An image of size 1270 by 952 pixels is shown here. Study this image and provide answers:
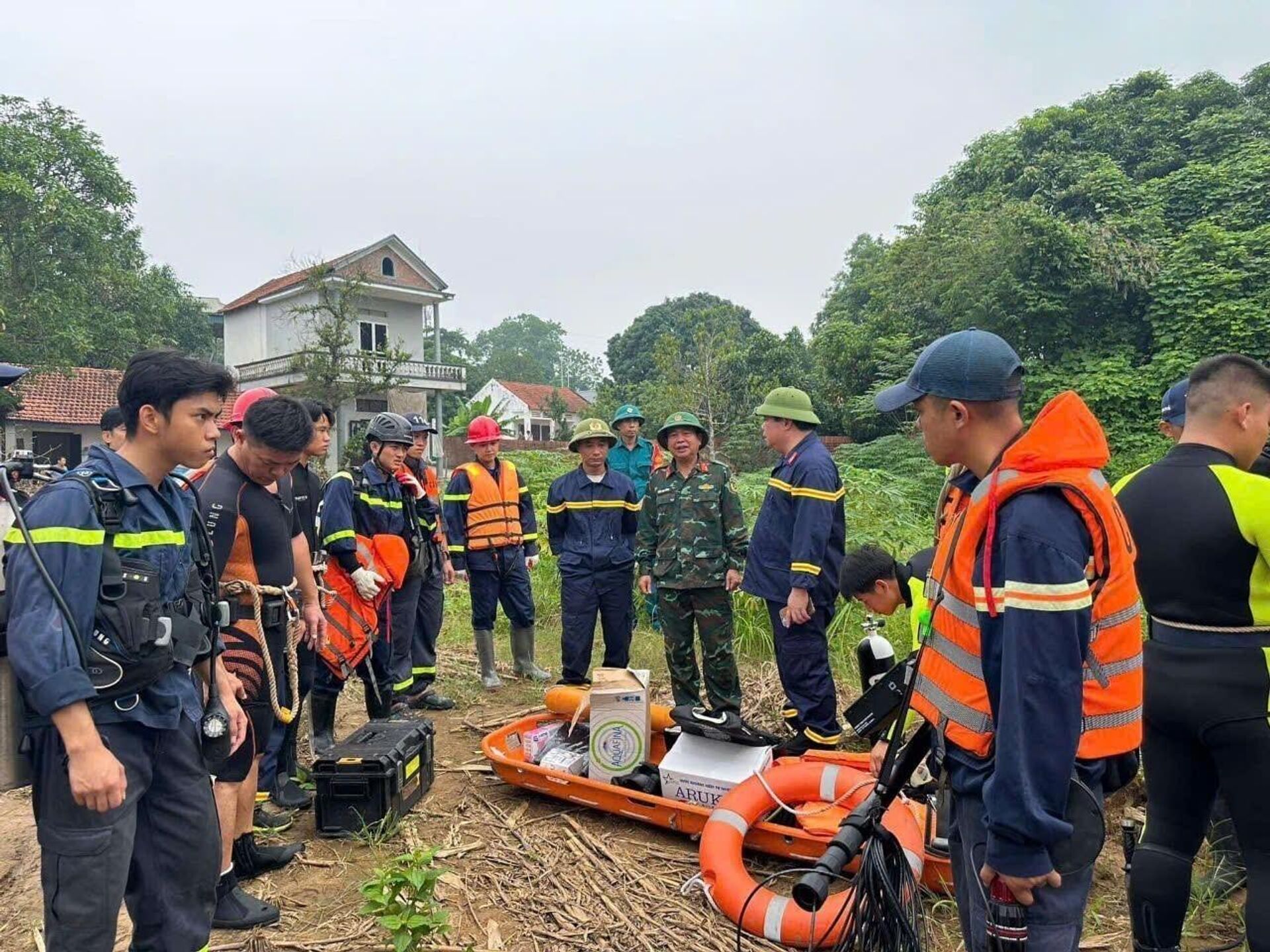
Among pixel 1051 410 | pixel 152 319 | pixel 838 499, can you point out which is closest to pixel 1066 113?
pixel 838 499

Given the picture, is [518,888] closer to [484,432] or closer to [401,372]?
[484,432]

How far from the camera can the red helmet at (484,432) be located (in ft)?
21.4

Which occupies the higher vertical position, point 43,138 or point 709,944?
point 43,138

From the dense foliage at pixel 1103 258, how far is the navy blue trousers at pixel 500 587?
9.64 m

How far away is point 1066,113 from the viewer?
22.6 meters

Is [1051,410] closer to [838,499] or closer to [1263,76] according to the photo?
[838,499]

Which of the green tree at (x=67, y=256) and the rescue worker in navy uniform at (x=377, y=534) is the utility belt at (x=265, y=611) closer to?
the rescue worker in navy uniform at (x=377, y=534)

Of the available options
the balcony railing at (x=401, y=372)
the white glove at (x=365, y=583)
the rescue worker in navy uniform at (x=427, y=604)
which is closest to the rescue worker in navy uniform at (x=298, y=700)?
the white glove at (x=365, y=583)

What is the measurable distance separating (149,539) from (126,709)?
0.46 m

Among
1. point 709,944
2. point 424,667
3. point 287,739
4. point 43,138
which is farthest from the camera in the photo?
point 43,138

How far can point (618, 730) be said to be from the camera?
4.27 meters

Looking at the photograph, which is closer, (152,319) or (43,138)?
(43,138)

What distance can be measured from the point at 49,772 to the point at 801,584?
344 cm

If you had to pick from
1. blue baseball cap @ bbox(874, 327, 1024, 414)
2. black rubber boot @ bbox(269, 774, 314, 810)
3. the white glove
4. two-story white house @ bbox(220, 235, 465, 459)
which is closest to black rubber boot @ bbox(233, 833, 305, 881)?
black rubber boot @ bbox(269, 774, 314, 810)
